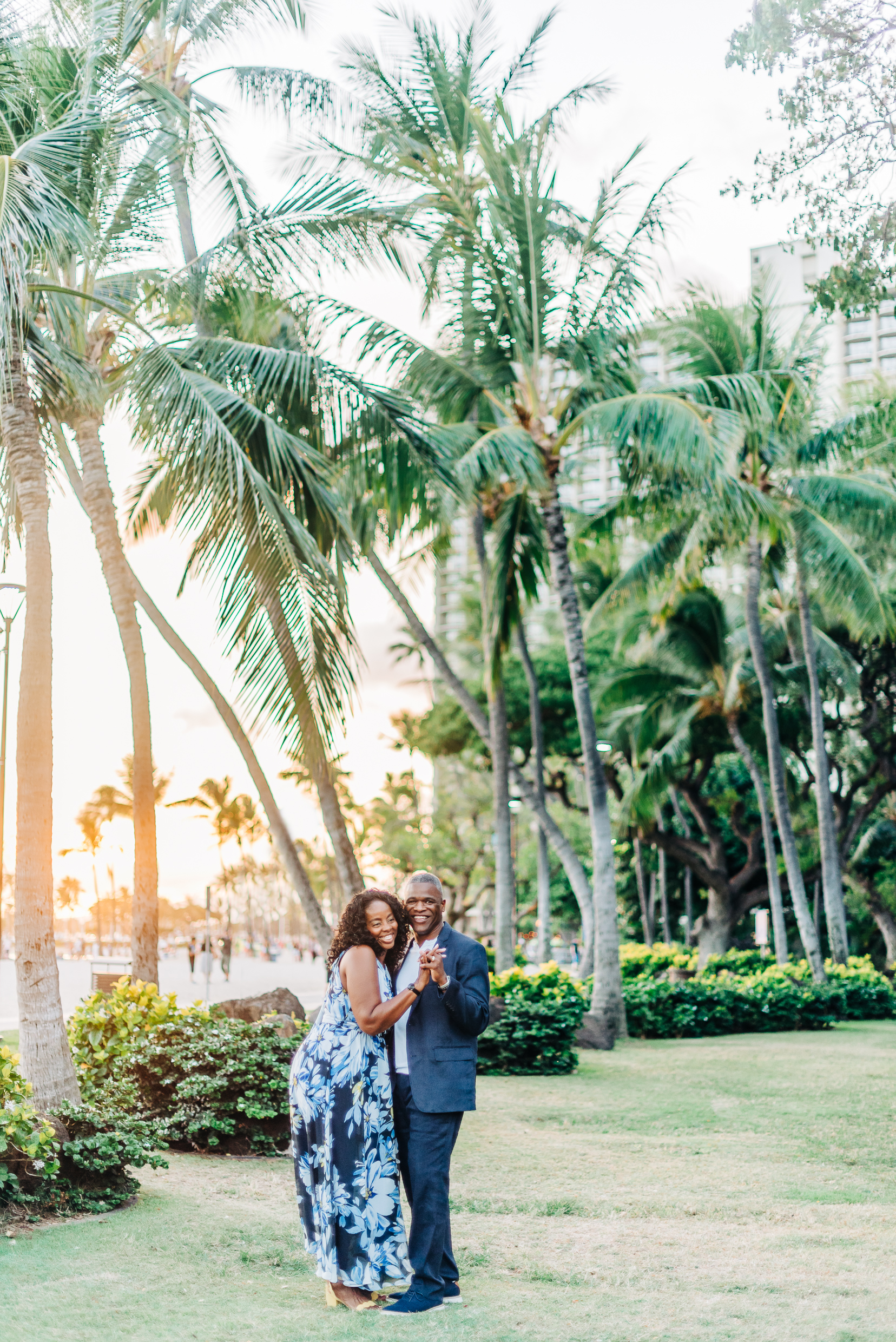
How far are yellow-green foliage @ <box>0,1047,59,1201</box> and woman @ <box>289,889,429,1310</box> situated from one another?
5.44 feet

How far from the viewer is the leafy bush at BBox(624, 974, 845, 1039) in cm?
1689

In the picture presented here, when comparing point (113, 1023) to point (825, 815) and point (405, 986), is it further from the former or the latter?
point (825, 815)

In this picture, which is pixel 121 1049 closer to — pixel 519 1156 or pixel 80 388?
pixel 519 1156

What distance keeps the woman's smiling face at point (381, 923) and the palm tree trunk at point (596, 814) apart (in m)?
10.9

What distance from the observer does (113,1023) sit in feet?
28.0

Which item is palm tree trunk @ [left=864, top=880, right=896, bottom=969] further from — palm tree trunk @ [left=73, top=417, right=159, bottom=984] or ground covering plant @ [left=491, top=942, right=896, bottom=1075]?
palm tree trunk @ [left=73, top=417, right=159, bottom=984]

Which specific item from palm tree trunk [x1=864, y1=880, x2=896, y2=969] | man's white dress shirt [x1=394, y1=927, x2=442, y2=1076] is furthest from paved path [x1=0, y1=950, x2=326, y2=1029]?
palm tree trunk [x1=864, y1=880, x2=896, y2=969]

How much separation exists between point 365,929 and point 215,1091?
378 cm

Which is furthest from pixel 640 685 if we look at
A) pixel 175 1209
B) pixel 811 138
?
pixel 175 1209

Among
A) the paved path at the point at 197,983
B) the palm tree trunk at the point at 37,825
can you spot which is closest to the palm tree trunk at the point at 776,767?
the paved path at the point at 197,983

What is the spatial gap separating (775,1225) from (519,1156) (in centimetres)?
240

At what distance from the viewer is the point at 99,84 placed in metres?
8.59

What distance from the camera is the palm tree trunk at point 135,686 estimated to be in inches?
392

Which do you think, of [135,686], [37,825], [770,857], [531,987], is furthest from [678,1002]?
[37,825]
